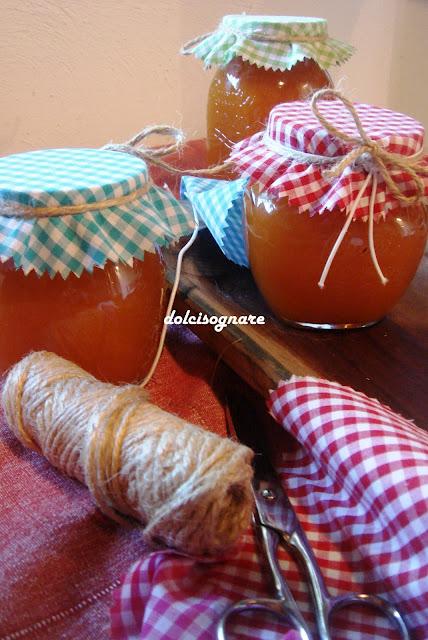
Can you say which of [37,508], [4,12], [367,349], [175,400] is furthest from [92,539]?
[4,12]

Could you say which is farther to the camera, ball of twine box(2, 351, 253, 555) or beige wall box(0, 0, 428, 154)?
beige wall box(0, 0, 428, 154)

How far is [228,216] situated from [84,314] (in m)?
0.21

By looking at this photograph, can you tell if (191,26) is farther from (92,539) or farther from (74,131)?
(92,539)

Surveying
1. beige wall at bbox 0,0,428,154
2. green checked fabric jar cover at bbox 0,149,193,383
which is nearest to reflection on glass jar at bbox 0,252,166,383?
green checked fabric jar cover at bbox 0,149,193,383

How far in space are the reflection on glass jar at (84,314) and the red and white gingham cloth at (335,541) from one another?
5.1 inches

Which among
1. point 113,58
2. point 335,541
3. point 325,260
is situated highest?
point 113,58

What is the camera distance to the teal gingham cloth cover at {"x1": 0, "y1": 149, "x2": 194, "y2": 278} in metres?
0.39

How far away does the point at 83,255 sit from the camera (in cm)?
40

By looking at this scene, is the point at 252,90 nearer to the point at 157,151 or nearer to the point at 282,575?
the point at 157,151

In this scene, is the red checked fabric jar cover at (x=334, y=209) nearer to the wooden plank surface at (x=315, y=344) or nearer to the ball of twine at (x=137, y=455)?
the wooden plank surface at (x=315, y=344)

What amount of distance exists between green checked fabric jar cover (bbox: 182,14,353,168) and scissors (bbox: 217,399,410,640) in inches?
16.5

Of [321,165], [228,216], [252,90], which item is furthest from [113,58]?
[321,165]

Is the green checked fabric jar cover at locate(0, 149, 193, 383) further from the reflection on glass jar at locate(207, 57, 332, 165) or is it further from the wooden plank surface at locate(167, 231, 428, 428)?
the reflection on glass jar at locate(207, 57, 332, 165)

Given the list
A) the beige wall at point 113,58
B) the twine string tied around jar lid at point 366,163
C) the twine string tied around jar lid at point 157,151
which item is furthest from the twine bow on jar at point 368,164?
the beige wall at point 113,58
